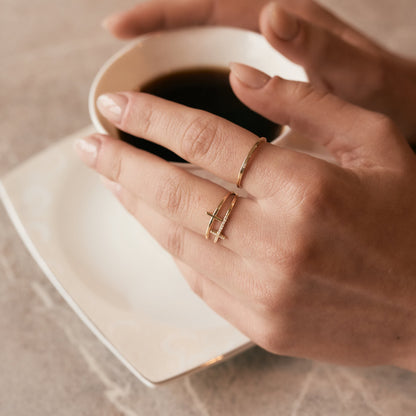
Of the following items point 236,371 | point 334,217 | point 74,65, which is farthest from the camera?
point 74,65

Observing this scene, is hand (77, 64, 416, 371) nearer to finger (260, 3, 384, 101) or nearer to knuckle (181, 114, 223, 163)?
knuckle (181, 114, 223, 163)

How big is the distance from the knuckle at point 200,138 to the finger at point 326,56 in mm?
216

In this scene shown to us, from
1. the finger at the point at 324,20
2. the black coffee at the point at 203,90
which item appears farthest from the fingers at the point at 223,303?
the finger at the point at 324,20

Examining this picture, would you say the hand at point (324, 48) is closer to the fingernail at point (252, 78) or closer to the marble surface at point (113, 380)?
the fingernail at point (252, 78)

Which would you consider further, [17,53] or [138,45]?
[17,53]

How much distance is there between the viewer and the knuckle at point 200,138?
46 cm

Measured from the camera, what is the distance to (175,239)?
0.53 metres

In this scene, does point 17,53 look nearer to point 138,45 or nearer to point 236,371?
point 138,45

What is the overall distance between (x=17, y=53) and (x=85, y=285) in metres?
0.61

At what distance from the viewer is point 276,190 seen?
43 centimetres

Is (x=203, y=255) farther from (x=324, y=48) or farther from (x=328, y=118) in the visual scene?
(x=324, y=48)

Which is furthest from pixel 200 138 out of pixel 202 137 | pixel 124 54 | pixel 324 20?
pixel 324 20

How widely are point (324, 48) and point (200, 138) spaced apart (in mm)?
316

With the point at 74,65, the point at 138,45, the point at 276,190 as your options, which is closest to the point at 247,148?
the point at 276,190
